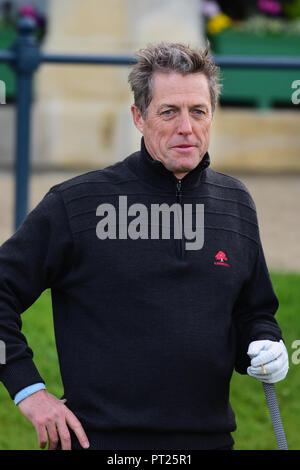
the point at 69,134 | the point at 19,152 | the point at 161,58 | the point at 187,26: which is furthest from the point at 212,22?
the point at 161,58

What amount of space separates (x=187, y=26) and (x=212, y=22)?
A: 3.02ft

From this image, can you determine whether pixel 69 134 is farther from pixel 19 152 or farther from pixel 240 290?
pixel 240 290

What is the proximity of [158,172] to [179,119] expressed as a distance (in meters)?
0.16

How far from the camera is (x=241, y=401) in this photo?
181 inches

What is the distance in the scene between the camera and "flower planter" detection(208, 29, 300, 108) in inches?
432

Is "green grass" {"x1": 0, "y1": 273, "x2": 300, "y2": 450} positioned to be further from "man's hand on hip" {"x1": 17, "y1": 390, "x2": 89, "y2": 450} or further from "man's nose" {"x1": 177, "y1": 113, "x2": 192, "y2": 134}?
"man's nose" {"x1": 177, "y1": 113, "x2": 192, "y2": 134}

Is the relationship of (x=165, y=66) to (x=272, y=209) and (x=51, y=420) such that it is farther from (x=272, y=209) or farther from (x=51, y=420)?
(x=272, y=209)

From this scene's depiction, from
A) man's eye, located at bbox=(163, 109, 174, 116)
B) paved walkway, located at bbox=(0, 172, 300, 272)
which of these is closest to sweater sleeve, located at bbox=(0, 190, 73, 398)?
man's eye, located at bbox=(163, 109, 174, 116)

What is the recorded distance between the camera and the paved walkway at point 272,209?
276 inches

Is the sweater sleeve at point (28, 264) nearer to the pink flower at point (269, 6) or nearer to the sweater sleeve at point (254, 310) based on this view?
the sweater sleeve at point (254, 310)

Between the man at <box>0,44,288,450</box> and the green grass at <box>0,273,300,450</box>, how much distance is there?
5.30ft

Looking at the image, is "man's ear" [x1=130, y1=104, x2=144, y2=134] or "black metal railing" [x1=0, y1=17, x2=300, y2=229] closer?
"man's ear" [x1=130, y1=104, x2=144, y2=134]

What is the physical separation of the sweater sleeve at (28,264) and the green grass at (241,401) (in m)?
1.67

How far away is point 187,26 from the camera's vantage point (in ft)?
34.0
